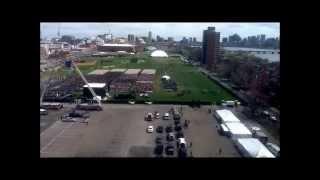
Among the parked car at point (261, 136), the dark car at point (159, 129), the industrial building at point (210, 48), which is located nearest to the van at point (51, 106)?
the dark car at point (159, 129)

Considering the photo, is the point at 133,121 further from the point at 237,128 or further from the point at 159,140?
the point at 237,128

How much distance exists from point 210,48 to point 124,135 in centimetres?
95

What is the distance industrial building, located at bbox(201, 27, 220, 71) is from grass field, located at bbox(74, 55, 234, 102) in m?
0.12

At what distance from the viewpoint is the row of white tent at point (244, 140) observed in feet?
12.3

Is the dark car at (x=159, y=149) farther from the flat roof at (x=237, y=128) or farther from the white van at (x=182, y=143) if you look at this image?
the flat roof at (x=237, y=128)

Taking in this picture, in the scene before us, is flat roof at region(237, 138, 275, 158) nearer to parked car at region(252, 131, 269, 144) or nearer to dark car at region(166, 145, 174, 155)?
parked car at region(252, 131, 269, 144)

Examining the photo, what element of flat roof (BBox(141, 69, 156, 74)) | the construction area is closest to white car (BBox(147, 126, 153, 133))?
the construction area

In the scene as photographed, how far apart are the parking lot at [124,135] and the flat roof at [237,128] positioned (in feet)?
0.28

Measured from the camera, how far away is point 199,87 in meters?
3.83
